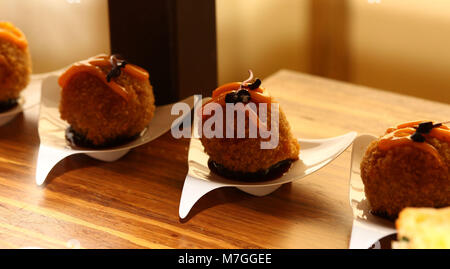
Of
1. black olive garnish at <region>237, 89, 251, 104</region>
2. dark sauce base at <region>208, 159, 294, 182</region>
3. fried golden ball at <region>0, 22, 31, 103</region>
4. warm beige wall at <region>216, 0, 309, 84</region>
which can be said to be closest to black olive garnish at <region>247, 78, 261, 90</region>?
black olive garnish at <region>237, 89, 251, 104</region>

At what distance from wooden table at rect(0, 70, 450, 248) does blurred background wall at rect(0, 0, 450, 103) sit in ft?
2.03

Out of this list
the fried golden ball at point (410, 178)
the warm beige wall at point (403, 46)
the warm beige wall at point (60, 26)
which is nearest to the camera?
the fried golden ball at point (410, 178)

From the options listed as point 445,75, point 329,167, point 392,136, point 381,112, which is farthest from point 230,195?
point 445,75

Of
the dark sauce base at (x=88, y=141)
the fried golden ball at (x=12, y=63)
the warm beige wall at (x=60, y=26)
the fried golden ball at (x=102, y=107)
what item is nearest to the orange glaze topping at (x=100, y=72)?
the fried golden ball at (x=102, y=107)

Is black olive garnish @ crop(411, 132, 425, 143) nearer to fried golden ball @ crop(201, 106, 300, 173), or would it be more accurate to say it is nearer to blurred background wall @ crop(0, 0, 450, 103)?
fried golden ball @ crop(201, 106, 300, 173)

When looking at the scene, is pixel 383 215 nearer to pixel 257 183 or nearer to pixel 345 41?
pixel 257 183

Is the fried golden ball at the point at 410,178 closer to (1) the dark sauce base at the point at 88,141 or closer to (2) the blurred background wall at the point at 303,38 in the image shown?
(1) the dark sauce base at the point at 88,141

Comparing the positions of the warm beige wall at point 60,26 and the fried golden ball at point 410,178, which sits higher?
the fried golden ball at point 410,178

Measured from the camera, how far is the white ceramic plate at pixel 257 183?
1277mm

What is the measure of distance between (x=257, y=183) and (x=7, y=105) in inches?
31.5

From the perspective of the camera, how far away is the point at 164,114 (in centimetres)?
165

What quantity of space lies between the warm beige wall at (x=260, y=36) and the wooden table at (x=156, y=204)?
93 centimetres

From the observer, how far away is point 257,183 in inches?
51.8

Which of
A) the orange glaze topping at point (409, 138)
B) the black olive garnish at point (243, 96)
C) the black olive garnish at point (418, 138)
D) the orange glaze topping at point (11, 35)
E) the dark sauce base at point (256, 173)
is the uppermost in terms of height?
the orange glaze topping at point (11, 35)
